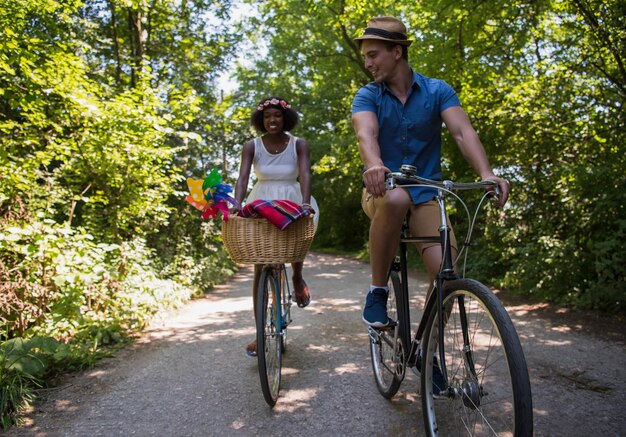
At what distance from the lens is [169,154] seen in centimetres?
627

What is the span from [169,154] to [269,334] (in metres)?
3.86

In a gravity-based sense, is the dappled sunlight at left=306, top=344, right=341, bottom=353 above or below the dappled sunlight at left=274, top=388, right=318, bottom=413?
above

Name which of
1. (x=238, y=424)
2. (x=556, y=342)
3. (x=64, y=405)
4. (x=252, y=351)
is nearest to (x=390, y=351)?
(x=238, y=424)

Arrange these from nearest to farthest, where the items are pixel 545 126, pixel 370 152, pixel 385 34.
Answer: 1. pixel 370 152
2. pixel 385 34
3. pixel 545 126

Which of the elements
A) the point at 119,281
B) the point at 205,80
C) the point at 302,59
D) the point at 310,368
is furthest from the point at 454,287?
the point at 302,59

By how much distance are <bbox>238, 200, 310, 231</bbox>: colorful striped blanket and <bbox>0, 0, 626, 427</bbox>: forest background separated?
197 cm

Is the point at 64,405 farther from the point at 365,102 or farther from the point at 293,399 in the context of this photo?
the point at 365,102

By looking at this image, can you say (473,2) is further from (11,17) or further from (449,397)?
(449,397)

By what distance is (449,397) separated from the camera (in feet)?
6.95

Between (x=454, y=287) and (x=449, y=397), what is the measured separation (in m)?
0.52

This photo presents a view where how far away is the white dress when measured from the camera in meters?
3.70

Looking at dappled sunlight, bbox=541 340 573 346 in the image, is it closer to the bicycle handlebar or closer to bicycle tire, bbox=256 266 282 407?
bicycle tire, bbox=256 266 282 407

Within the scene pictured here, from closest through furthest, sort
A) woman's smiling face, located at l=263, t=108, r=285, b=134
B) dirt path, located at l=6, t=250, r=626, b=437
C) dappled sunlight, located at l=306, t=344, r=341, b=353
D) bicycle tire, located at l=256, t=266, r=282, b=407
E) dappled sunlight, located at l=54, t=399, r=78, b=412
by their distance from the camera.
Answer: dirt path, located at l=6, t=250, r=626, b=437 < bicycle tire, located at l=256, t=266, r=282, b=407 < dappled sunlight, located at l=54, t=399, r=78, b=412 < woman's smiling face, located at l=263, t=108, r=285, b=134 < dappled sunlight, located at l=306, t=344, r=341, b=353

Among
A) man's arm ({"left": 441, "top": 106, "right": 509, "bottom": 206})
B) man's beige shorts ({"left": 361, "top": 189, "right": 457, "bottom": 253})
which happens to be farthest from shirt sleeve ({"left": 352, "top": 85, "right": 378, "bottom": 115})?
man's beige shorts ({"left": 361, "top": 189, "right": 457, "bottom": 253})
